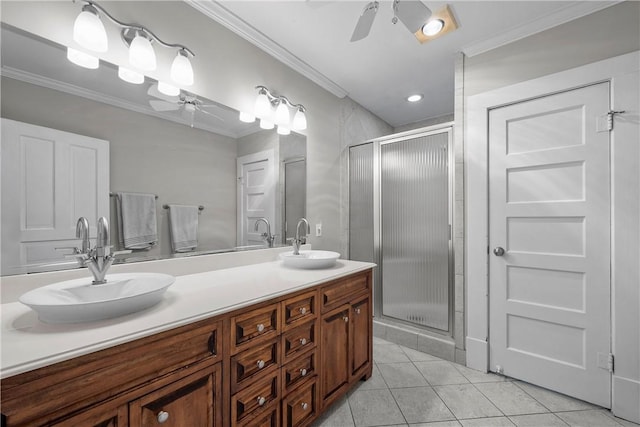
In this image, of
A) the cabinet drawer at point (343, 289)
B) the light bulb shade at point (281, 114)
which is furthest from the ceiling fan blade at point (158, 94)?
the cabinet drawer at point (343, 289)

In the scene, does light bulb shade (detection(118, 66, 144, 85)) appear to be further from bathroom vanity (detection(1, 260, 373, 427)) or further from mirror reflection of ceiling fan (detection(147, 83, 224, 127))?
bathroom vanity (detection(1, 260, 373, 427))

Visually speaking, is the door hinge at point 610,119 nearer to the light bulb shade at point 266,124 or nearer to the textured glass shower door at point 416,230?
the textured glass shower door at point 416,230

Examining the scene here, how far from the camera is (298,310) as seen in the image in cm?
134

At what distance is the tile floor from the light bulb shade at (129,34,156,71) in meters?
2.15

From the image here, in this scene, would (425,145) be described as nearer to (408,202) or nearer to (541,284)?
(408,202)

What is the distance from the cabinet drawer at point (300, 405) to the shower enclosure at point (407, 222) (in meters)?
1.38

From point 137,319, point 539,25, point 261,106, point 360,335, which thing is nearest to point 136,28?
point 261,106

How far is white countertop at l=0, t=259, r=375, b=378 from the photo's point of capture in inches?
26.5

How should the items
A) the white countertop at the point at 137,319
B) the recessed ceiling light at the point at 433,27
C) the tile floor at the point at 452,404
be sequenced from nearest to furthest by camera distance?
1. the white countertop at the point at 137,319
2. the tile floor at the point at 452,404
3. the recessed ceiling light at the point at 433,27

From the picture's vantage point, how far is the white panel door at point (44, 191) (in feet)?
3.42

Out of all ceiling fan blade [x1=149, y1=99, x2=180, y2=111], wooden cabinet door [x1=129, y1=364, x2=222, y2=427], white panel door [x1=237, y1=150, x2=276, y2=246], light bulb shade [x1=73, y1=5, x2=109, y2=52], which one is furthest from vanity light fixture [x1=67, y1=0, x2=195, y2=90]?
wooden cabinet door [x1=129, y1=364, x2=222, y2=427]

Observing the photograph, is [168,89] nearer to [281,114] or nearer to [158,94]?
[158,94]

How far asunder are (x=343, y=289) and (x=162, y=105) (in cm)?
148

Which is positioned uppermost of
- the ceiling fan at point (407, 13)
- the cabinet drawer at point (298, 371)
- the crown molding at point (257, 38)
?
the crown molding at point (257, 38)
